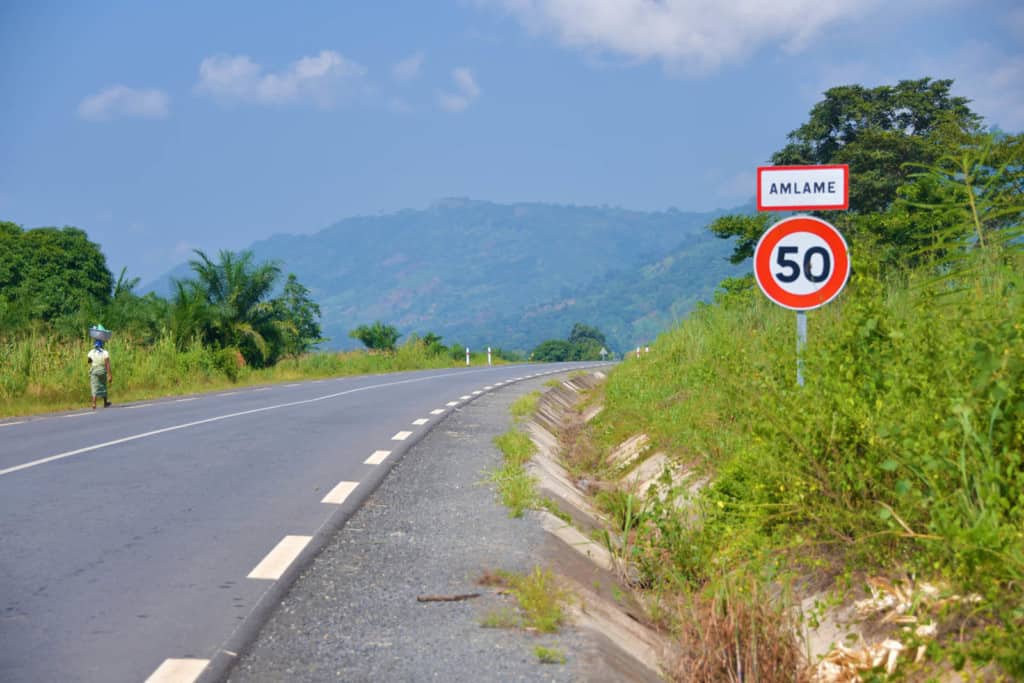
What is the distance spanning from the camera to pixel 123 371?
76.0 feet

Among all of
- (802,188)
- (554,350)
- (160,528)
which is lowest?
(554,350)

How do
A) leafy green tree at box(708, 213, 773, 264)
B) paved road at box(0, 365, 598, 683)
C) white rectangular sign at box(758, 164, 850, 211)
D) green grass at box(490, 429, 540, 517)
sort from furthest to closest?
leafy green tree at box(708, 213, 773, 264), white rectangular sign at box(758, 164, 850, 211), green grass at box(490, 429, 540, 517), paved road at box(0, 365, 598, 683)

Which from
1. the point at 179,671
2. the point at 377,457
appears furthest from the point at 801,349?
the point at 377,457

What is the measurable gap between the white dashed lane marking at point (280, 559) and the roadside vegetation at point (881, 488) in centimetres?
203

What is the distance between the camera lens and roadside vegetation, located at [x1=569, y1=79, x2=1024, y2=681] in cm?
393

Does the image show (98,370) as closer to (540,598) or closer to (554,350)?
(540,598)

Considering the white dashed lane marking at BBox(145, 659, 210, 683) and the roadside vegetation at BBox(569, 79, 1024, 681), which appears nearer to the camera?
the white dashed lane marking at BBox(145, 659, 210, 683)

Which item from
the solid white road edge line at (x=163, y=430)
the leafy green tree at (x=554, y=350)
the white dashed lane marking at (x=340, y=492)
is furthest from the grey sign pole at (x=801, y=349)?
the leafy green tree at (x=554, y=350)

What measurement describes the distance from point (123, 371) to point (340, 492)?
17.3 metres

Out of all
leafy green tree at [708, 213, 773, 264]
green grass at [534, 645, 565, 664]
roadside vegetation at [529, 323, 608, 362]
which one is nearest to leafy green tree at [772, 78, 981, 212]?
leafy green tree at [708, 213, 773, 264]

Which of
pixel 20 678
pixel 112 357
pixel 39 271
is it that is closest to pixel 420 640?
pixel 20 678

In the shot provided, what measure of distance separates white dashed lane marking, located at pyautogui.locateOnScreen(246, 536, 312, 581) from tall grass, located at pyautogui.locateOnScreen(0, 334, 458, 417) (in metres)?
13.3

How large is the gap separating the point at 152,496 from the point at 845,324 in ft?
17.8

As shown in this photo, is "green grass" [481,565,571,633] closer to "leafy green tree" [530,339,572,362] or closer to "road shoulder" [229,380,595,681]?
"road shoulder" [229,380,595,681]
